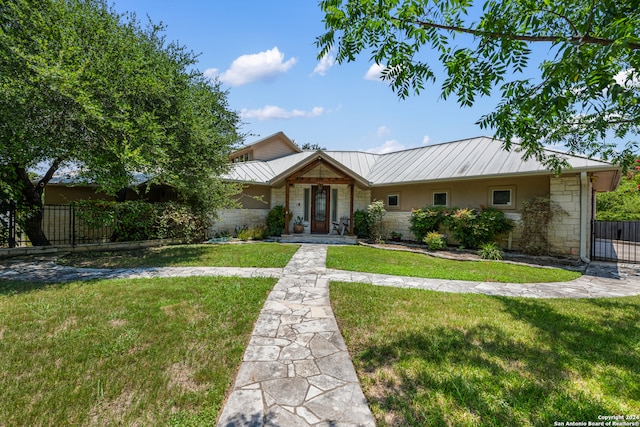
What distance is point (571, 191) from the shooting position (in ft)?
30.3

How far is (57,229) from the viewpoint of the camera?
39.1 ft

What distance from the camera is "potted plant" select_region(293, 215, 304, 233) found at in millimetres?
14516

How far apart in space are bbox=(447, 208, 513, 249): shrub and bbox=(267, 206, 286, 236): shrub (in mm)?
7927

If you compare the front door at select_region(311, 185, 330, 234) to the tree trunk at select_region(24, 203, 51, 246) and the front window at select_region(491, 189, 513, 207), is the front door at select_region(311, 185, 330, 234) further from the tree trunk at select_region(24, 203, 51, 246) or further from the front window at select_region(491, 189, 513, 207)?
the tree trunk at select_region(24, 203, 51, 246)

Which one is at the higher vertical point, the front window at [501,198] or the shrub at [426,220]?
the front window at [501,198]

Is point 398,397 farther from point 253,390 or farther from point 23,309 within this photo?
point 23,309

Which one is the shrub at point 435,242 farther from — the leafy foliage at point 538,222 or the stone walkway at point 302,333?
the stone walkway at point 302,333

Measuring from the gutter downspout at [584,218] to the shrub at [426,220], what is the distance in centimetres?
412

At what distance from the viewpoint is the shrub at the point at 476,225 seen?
10328mm

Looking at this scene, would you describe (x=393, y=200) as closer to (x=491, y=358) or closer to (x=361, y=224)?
(x=361, y=224)

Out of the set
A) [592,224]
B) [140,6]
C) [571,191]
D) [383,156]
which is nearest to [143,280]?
[140,6]

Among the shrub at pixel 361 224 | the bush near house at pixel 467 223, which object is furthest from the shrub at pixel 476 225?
the shrub at pixel 361 224

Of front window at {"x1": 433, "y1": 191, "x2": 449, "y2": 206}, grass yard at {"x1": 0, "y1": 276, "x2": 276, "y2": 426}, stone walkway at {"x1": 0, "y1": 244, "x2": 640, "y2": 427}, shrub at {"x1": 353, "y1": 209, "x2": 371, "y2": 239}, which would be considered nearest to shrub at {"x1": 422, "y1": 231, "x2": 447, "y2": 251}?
front window at {"x1": 433, "y1": 191, "x2": 449, "y2": 206}

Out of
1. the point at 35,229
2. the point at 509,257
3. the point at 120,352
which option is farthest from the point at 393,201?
the point at 35,229
